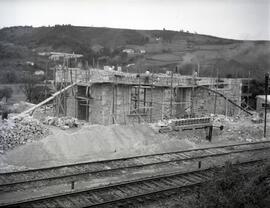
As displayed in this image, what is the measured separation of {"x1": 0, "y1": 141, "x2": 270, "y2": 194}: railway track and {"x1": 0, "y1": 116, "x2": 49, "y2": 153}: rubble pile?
315cm

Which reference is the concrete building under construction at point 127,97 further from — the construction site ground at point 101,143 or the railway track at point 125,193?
the railway track at point 125,193

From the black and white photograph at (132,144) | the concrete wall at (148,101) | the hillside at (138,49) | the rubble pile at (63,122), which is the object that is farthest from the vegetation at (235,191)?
the hillside at (138,49)

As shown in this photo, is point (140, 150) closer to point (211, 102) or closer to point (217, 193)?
point (217, 193)

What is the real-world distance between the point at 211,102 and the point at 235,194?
21.3 metres

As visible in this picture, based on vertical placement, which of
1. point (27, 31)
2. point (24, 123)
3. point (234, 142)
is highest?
point (27, 31)

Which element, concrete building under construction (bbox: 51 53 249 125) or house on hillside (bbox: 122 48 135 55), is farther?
house on hillside (bbox: 122 48 135 55)

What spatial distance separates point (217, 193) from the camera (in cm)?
1030

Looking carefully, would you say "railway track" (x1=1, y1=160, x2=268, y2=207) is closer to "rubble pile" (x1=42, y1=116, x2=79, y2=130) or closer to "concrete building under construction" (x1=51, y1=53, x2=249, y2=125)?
"rubble pile" (x1=42, y1=116, x2=79, y2=130)

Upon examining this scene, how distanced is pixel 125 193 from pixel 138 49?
65.7 m

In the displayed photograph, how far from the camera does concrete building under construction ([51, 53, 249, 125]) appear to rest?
2384cm

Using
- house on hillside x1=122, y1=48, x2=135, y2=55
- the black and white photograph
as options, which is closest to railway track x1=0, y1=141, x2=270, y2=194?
the black and white photograph

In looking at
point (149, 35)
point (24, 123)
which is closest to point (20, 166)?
point (24, 123)

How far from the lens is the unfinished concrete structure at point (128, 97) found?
23.8 m

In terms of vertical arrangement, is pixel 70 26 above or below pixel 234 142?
above
